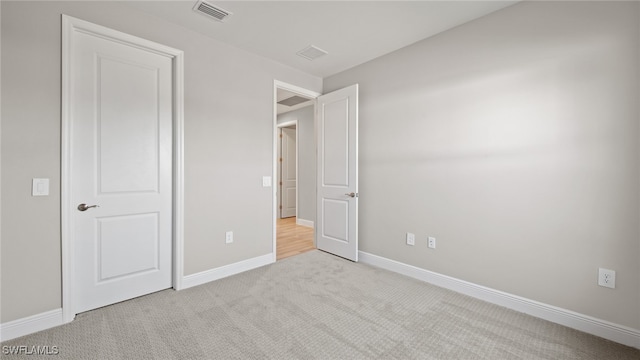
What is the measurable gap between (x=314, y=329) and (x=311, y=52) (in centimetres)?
286

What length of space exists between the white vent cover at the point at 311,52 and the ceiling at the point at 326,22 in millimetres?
59

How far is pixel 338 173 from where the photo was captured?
141 inches

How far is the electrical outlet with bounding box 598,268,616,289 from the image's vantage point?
1.85 m

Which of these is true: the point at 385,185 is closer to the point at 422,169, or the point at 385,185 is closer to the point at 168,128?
the point at 422,169

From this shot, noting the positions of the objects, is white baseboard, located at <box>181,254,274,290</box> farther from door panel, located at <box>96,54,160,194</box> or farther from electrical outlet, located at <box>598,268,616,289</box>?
electrical outlet, located at <box>598,268,616,289</box>

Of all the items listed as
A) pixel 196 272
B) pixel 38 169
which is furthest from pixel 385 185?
pixel 38 169

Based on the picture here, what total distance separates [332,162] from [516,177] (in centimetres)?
207

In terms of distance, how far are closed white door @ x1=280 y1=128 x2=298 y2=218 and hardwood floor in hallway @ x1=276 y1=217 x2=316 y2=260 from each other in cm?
67

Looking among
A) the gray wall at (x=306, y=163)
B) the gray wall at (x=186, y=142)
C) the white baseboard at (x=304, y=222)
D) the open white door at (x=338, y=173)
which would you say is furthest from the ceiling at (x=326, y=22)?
the white baseboard at (x=304, y=222)

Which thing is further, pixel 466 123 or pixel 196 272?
pixel 196 272

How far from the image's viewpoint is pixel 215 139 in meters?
2.85

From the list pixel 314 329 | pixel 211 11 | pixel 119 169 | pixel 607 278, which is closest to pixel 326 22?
pixel 211 11
